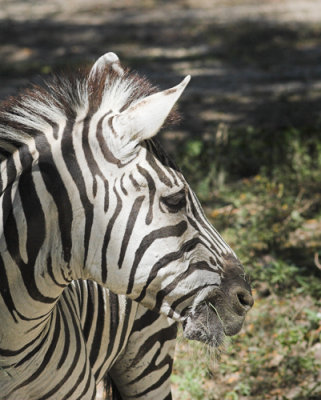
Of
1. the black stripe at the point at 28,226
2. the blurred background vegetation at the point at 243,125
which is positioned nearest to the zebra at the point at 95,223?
the black stripe at the point at 28,226

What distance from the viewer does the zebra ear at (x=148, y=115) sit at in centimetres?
283

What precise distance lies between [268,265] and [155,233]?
3.67 m

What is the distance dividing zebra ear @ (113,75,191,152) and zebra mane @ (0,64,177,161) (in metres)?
0.18

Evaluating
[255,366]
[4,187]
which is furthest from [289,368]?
[4,187]

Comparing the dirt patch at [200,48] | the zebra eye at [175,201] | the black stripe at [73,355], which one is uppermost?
the zebra eye at [175,201]

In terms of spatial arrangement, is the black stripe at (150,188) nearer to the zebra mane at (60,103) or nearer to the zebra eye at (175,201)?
the zebra eye at (175,201)

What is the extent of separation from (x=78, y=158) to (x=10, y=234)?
40 cm

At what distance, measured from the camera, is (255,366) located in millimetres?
5293

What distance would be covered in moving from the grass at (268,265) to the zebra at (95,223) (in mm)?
442

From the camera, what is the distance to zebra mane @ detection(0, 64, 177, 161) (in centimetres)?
298

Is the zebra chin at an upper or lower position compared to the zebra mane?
lower

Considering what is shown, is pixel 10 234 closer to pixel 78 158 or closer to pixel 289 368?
pixel 78 158

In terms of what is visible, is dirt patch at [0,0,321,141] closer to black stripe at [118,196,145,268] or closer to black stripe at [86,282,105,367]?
black stripe at [86,282,105,367]

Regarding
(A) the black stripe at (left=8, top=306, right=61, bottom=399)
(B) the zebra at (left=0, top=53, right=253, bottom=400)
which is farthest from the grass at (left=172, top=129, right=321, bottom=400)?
(A) the black stripe at (left=8, top=306, right=61, bottom=399)
